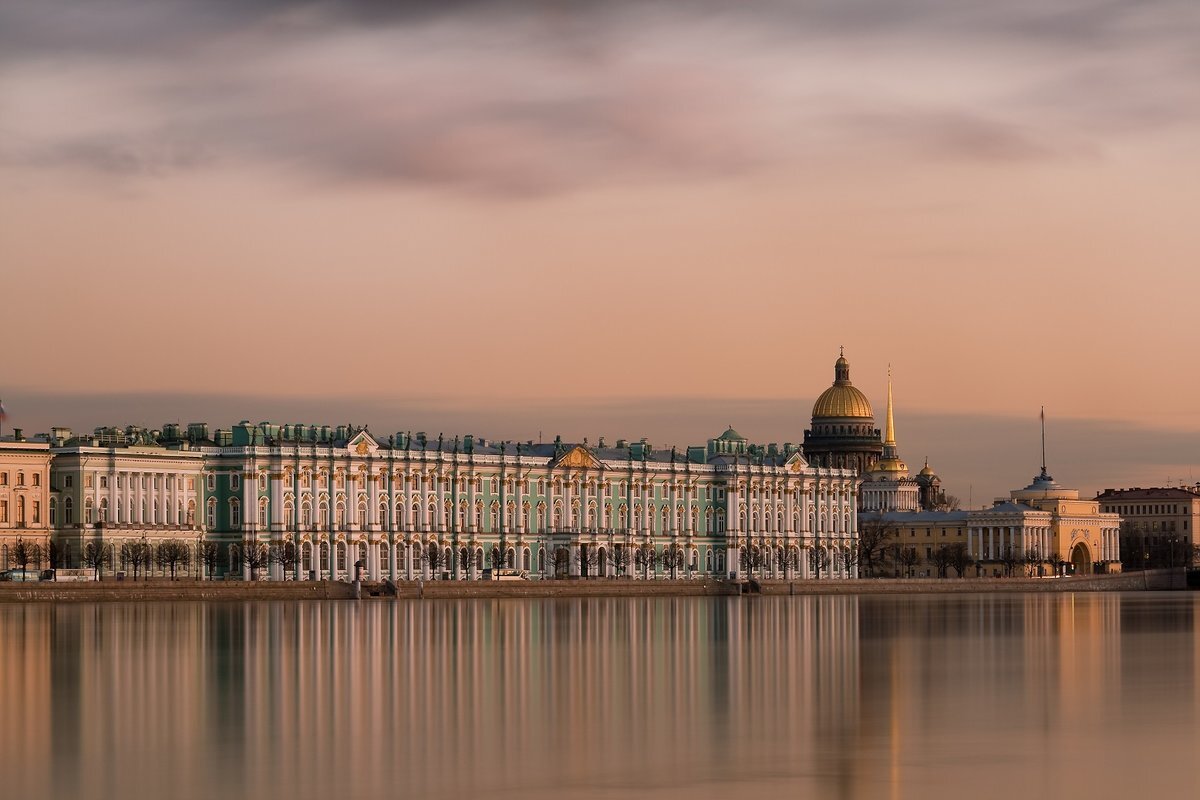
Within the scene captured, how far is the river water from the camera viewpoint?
22453mm

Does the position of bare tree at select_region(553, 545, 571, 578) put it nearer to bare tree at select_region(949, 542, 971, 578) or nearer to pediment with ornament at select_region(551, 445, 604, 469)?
pediment with ornament at select_region(551, 445, 604, 469)

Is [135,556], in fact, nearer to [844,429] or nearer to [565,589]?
[565,589]

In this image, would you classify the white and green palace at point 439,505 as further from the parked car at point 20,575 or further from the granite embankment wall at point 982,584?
the granite embankment wall at point 982,584

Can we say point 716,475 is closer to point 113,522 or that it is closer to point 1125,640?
point 113,522

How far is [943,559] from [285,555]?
55589mm

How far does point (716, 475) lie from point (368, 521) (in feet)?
77.2

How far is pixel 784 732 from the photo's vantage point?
26516mm

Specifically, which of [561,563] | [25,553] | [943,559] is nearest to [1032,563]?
[943,559]

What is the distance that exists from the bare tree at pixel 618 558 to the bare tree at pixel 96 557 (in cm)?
2699

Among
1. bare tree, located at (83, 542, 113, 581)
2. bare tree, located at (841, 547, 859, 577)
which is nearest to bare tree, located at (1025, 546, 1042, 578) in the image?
bare tree, located at (841, 547, 859, 577)

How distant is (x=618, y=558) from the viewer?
11112 cm

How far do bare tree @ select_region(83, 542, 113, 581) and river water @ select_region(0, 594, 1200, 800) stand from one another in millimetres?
39600

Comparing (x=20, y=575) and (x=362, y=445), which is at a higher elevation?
(x=362, y=445)

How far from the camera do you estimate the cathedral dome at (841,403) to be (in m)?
159
